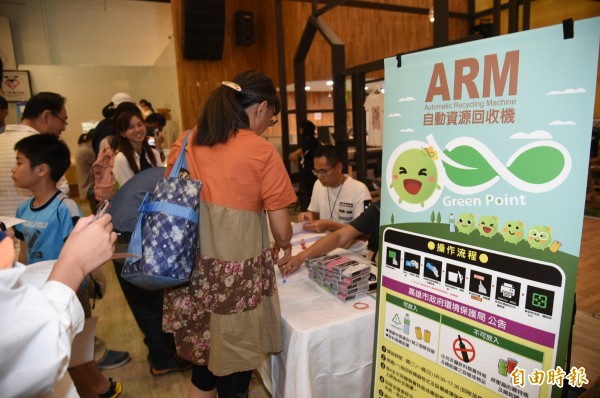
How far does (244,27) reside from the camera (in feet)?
24.3

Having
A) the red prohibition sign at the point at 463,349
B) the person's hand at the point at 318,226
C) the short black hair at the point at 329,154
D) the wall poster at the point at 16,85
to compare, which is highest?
the wall poster at the point at 16,85

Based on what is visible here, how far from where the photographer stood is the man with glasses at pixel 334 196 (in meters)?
2.37

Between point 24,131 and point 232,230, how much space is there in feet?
5.53

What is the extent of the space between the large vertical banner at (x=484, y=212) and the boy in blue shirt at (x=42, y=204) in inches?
56.4

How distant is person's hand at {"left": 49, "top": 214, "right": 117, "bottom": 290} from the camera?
76 centimetres

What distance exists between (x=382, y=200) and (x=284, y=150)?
13.8 feet

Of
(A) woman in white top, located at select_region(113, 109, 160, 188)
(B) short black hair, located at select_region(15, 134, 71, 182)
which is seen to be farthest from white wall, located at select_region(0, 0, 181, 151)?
(B) short black hair, located at select_region(15, 134, 71, 182)

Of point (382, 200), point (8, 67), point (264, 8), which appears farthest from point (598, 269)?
point (8, 67)

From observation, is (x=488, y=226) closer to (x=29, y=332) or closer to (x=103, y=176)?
(x=29, y=332)

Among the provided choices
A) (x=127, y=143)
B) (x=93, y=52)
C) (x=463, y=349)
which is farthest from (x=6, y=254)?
(x=93, y=52)

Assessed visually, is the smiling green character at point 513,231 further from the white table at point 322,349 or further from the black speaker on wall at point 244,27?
the black speaker on wall at point 244,27

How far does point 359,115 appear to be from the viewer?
374 cm

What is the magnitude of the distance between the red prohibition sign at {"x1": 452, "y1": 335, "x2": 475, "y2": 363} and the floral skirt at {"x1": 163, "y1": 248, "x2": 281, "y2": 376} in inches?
23.2

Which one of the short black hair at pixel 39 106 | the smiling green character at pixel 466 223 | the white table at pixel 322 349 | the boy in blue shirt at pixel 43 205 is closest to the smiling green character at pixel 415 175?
the smiling green character at pixel 466 223
